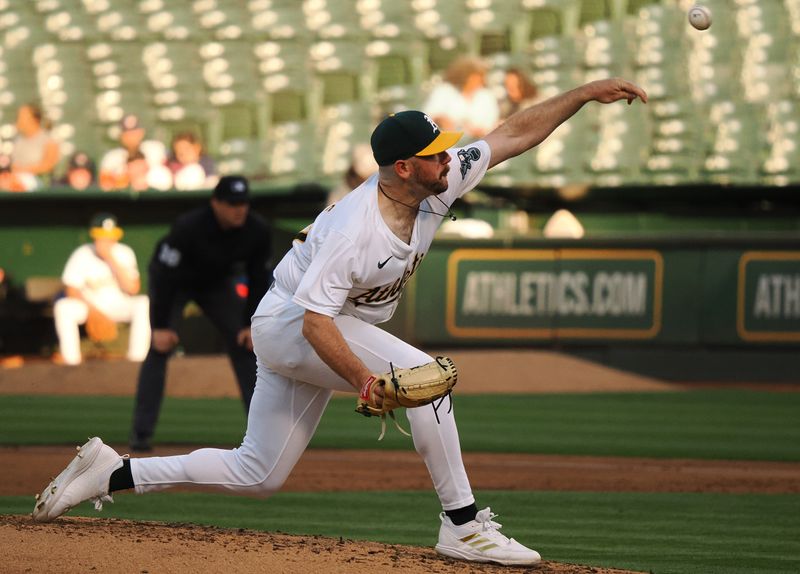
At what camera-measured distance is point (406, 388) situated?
435 centimetres

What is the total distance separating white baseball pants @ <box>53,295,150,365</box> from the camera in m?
13.6

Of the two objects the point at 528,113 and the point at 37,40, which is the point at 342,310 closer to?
the point at 528,113

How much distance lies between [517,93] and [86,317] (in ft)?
17.1

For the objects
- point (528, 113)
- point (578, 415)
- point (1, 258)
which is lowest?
point (578, 415)

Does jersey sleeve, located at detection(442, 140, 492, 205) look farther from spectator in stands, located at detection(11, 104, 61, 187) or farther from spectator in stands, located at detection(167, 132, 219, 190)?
spectator in stands, located at detection(11, 104, 61, 187)

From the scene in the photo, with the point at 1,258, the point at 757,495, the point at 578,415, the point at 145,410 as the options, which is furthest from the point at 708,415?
the point at 1,258

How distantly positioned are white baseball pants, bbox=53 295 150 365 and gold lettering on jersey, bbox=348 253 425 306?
9.08 meters

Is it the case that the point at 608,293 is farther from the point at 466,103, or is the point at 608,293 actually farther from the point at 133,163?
the point at 133,163

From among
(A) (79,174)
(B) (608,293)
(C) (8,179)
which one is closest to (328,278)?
(B) (608,293)

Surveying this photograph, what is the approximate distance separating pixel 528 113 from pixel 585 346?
882 centimetres

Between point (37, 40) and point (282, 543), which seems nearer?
point (282, 543)

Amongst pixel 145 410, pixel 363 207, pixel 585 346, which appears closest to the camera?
pixel 363 207

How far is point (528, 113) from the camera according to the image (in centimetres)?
512

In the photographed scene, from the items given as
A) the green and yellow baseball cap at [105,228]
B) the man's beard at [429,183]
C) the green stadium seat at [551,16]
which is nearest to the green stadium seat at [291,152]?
the green and yellow baseball cap at [105,228]
